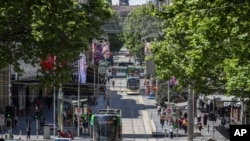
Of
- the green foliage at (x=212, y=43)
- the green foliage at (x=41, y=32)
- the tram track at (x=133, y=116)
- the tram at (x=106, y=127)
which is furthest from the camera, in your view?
the tram track at (x=133, y=116)

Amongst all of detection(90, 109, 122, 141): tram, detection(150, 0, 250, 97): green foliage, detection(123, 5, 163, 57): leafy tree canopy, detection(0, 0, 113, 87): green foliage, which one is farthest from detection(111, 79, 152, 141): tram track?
detection(0, 0, 113, 87): green foliage

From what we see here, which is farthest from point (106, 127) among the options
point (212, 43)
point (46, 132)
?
point (212, 43)

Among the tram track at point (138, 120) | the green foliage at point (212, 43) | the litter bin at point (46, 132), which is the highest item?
the green foliage at point (212, 43)

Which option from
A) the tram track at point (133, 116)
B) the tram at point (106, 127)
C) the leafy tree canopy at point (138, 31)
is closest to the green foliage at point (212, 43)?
the tram at point (106, 127)

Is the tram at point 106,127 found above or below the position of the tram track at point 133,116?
above

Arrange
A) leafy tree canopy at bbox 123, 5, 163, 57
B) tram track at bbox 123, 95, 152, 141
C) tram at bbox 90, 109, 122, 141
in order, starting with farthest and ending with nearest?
leafy tree canopy at bbox 123, 5, 163, 57 → tram track at bbox 123, 95, 152, 141 → tram at bbox 90, 109, 122, 141

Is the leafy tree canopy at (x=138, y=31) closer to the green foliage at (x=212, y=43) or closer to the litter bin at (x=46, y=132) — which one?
the litter bin at (x=46, y=132)

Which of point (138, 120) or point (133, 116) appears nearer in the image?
point (138, 120)

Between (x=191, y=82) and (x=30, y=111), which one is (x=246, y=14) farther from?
(x=30, y=111)

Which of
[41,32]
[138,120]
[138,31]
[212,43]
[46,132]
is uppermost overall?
[138,31]

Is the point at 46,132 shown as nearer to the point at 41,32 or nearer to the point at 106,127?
the point at 106,127

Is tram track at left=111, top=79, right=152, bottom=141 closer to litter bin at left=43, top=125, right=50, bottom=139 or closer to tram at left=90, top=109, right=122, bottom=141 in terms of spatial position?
tram at left=90, top=109, right=122, bottom=141

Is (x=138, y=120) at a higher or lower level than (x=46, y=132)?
lower

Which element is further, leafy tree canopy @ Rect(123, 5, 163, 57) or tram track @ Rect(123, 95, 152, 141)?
leafy tree canopy @ Rect(123, 5, 163, 57)
